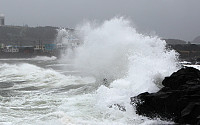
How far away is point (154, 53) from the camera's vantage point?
18516mm

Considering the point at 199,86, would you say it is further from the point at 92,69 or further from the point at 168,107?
the point at 92,69

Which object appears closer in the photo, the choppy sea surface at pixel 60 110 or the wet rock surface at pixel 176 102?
the wet rock surface at pixel 176 102

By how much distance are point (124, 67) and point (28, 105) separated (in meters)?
8.95

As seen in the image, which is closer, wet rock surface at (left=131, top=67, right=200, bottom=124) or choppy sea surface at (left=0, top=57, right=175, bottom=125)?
wet rock surface at (left=131, top=67, right=200, bottom=124)

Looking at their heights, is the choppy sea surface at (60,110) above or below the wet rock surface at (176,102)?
below

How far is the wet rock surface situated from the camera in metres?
8.77

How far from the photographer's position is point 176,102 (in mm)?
9703

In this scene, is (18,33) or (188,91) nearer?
(188,91)

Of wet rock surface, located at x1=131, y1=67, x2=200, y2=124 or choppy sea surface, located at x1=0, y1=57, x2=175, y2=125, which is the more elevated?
wet rock surface, located at x1=131, y1=67, x2=200, y2=124

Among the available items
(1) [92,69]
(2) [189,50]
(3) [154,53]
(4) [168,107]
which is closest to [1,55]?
(2) [189,50]

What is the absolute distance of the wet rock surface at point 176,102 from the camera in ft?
28.8

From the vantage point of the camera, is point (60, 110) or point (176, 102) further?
point (60, 110)

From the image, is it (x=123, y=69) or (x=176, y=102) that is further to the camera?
(x=123, y=69)

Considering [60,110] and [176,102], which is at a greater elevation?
[176,102]
